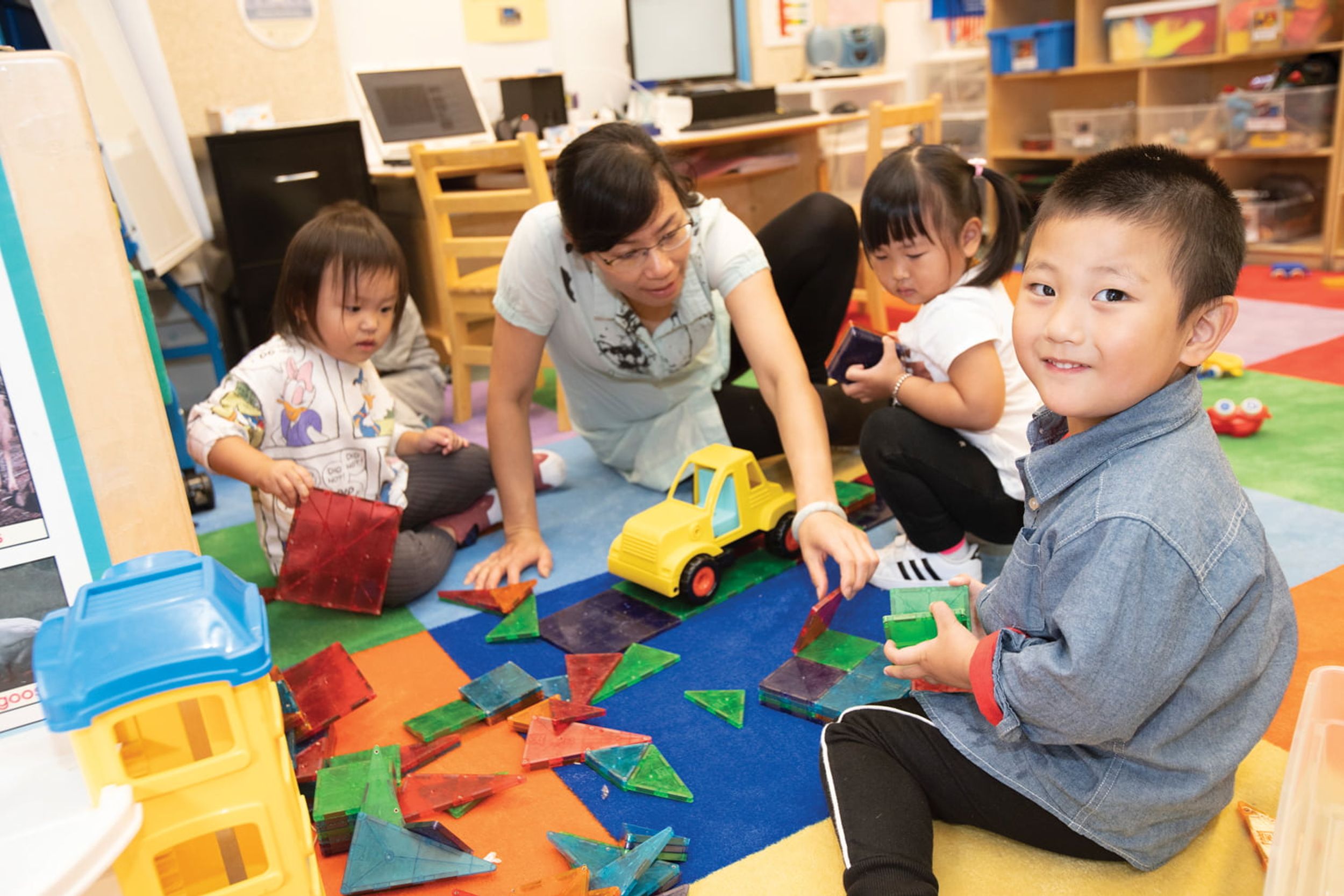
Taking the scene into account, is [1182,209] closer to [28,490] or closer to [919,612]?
[919,612]

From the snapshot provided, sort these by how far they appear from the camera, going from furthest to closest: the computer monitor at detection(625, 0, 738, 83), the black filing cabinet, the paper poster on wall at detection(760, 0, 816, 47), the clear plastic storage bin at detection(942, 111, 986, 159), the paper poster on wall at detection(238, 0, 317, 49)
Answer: the clear plastic storage bin at detection(942, 111, 986, 159), the paper poster on wall at detection(760, 0, 816, 47), the computer monitor at detection(625, 0, 738, 83), the paper poster on wall at detection(238, 0, 317, 49), the black filing cabinet

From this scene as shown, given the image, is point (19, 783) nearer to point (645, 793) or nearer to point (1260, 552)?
point (645, 793)

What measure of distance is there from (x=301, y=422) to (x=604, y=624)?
65 cm

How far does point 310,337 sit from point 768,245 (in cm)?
98

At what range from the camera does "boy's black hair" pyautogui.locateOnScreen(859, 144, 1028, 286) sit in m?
1.46

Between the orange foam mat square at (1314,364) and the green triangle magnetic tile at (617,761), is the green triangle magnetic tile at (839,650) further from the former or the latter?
the orange foam mat square at (1314,364)

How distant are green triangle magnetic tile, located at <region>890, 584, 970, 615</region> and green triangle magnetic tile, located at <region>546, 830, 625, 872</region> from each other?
1.29 ft

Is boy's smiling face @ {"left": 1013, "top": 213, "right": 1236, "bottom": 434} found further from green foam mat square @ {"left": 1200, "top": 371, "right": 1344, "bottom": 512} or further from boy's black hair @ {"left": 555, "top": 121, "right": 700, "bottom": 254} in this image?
green foam mat square @ {"left": 1200, "top": 371, "right": 1344, "bottom": 512}

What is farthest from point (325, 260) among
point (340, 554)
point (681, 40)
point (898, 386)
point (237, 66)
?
point (681, 40)

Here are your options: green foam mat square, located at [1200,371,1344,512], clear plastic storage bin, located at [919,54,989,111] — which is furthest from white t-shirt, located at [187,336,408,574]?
clear plastic storage bin, located at [919,54,989,111]

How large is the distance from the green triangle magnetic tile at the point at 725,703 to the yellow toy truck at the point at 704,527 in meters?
0.24

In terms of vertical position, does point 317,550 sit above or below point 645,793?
above

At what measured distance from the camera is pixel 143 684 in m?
0.55

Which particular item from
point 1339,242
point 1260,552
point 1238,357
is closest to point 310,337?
point 1260,552
